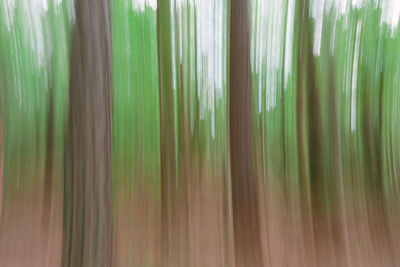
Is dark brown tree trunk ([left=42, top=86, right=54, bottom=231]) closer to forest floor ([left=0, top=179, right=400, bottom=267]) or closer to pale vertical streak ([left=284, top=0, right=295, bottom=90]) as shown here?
forest floor ([left=0, top=179, right=400, bottom=267])

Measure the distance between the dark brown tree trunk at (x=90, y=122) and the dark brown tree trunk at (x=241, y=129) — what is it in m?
0.19

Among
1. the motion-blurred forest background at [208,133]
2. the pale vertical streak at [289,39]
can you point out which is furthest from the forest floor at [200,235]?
the pale vertical streak at [289,39]

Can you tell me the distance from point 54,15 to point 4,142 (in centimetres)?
20

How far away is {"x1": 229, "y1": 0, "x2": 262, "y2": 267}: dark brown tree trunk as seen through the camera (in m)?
0.52

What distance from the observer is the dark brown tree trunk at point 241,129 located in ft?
1.69

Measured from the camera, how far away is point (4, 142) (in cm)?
50

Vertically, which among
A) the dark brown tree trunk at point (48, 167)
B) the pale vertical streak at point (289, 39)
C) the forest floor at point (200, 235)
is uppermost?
the pale vertical streak at point (289, 39)

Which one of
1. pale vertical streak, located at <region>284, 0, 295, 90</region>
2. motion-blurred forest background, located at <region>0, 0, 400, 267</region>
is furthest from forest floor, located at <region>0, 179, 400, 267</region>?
pale vertical streak, located at <region>284, 0, 295, 90</region>

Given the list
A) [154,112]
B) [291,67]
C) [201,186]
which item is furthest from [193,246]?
[291,67]

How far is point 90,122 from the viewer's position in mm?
508

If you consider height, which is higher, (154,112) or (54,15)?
(54,15)

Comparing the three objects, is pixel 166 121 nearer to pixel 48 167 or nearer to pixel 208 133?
pixel 208 133

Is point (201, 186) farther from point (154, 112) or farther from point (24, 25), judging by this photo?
point (24, 25)

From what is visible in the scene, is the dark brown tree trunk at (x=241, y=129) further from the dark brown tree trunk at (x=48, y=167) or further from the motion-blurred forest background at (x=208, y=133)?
the dark brown tree trunk at (x=48, y=167)
